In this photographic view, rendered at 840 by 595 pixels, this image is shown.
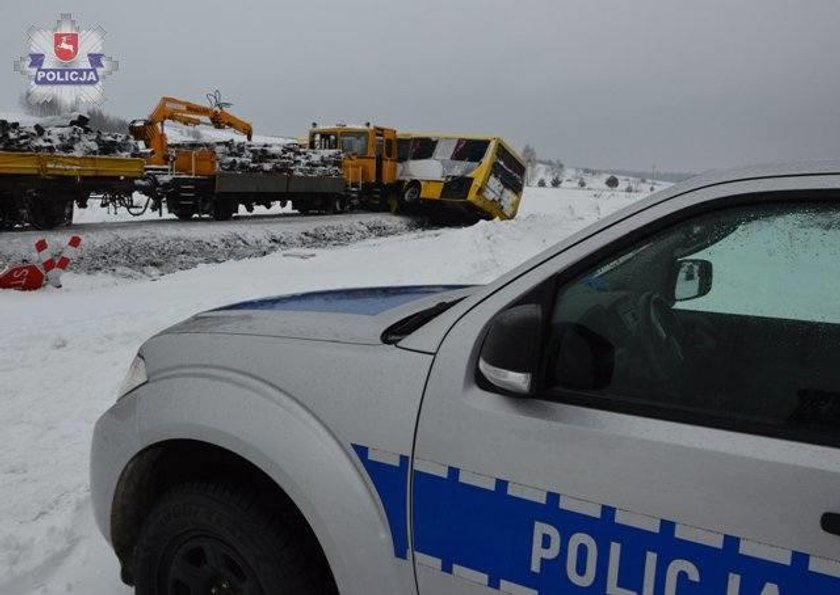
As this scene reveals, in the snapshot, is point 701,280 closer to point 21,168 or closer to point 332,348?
point 332,348

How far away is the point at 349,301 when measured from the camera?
2650 millimetres

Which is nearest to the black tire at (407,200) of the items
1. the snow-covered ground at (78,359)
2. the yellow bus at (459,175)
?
the yellow bus at (459,175)

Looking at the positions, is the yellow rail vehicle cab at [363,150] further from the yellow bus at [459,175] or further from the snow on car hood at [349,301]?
the snow on car hood at [349,301]

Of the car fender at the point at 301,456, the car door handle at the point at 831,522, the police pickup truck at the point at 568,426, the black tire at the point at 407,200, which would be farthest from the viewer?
the black tire at the point at 407,200

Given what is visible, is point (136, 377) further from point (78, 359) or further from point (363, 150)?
point (363, 150)

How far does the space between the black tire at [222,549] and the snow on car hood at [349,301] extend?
2.24 ft

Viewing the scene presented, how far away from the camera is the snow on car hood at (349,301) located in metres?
2.43

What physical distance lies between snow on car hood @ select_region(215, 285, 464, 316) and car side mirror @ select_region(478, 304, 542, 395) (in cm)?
76

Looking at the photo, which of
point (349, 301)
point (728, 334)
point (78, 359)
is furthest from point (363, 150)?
point (728, 334)

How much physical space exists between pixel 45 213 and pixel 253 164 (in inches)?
259

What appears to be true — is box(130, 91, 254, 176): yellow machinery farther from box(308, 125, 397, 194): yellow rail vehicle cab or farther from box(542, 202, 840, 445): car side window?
box(542, 202, 840, 445): car side window

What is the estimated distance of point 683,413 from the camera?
147 cm

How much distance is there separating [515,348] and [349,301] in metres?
1.22

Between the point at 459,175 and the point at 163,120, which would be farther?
the point at 459,175
